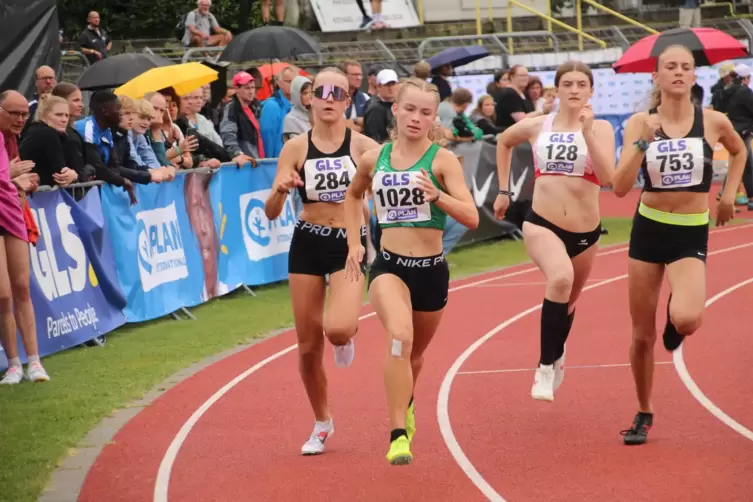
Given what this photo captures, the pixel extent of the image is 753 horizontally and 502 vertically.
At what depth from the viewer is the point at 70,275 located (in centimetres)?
1205

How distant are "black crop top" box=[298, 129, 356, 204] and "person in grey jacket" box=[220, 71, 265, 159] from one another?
25.0 ft

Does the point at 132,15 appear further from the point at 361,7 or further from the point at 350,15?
the point at 361,7

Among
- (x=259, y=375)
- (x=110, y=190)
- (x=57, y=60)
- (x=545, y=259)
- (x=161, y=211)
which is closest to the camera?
(x=545, y=259)

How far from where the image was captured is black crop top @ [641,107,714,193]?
26.8 feet

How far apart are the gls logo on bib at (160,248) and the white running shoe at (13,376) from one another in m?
2.69

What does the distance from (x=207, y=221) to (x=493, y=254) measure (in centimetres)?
567

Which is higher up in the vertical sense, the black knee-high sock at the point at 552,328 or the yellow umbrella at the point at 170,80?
the yellow umbrella at the point at 170,80

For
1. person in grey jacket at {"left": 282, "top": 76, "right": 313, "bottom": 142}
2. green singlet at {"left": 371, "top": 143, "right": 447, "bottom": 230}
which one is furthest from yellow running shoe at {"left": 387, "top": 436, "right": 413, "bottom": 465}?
person in grey jacket at {"left": 282, "top": 76, "right": 313, "bottom": 142}

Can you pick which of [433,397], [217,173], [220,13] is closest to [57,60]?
[217,173]

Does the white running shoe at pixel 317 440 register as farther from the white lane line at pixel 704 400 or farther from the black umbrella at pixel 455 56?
the black umbrella at pixel 455 56

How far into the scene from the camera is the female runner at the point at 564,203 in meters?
9.09

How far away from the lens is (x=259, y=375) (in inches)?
442

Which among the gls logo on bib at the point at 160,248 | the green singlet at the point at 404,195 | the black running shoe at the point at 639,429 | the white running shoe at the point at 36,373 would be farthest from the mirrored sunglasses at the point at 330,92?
the gls logo on bib at the point at 160,248

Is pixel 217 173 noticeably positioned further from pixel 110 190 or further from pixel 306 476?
pixel 306 476
